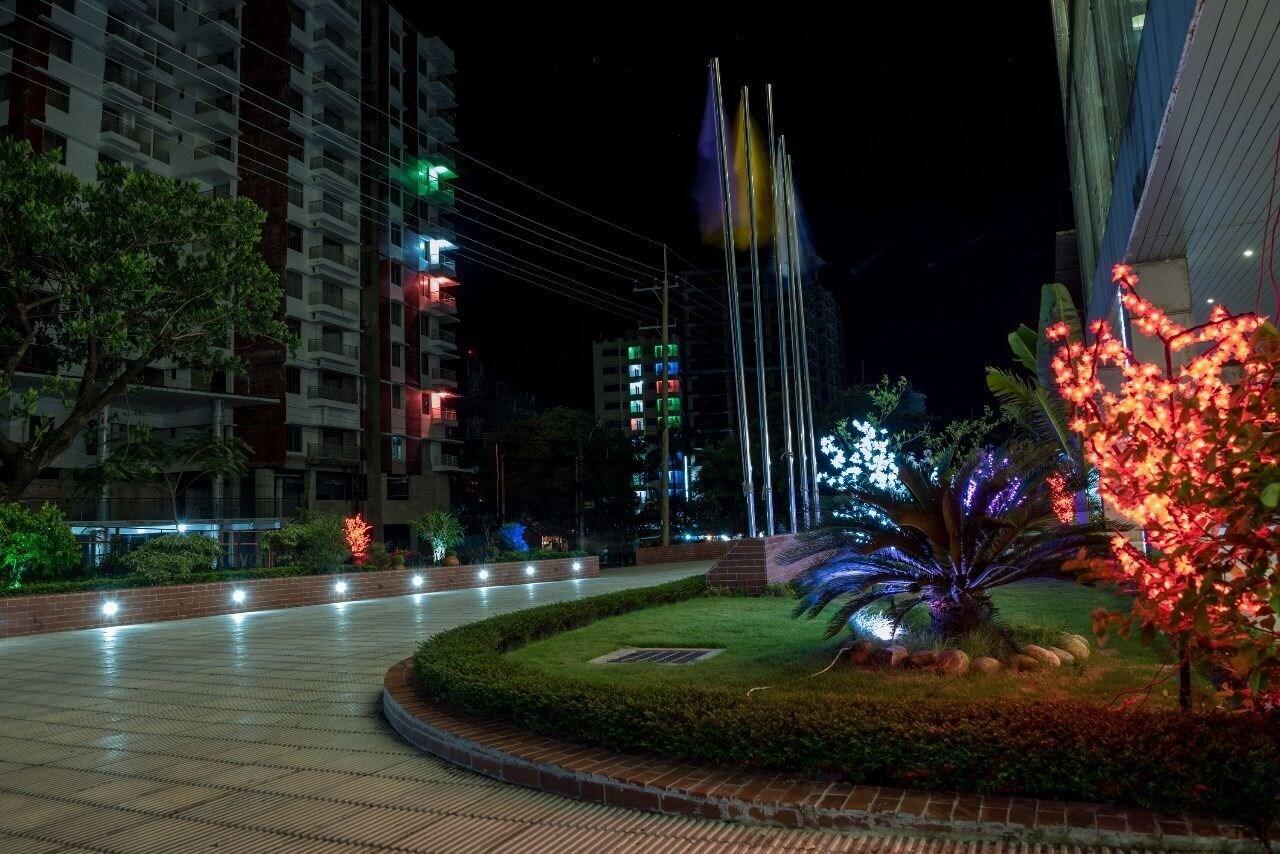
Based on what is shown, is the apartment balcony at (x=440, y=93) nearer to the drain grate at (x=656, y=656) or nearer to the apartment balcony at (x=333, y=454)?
the apartment balcony at (x=333, y=454)

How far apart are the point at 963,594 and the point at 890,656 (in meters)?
0.96

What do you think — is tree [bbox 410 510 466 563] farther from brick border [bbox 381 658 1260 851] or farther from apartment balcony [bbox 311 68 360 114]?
apartment balcony [bbox 311 68 360 114]

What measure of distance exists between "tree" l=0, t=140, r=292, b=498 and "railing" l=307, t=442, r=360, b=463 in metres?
23.0

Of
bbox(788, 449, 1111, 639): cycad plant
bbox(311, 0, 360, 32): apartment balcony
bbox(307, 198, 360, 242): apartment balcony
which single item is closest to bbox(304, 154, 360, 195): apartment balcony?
bbox(307, 198, 360, 242): apartment balcony

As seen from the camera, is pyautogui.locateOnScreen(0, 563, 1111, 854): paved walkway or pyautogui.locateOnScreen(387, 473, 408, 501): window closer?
pyautogui.locateOnScreen(0, 563, 1111, 854): paved walkway

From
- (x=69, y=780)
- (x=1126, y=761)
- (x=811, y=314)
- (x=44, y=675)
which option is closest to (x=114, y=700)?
(x=44, y=675)

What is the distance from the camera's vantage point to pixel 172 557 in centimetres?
1850

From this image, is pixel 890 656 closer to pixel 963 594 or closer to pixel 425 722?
pixel 963 594

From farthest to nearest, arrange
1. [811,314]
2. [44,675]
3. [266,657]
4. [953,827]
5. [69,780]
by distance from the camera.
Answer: [811,314] < [266,657] < [44,675] < [69,780] < [953,827]

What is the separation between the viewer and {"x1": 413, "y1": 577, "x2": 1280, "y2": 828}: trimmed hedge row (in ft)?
13.7

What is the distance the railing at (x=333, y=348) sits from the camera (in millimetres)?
43625

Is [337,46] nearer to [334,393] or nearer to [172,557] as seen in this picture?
[334,393]

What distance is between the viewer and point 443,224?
181 feet

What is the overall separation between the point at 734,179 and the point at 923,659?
14.6m
